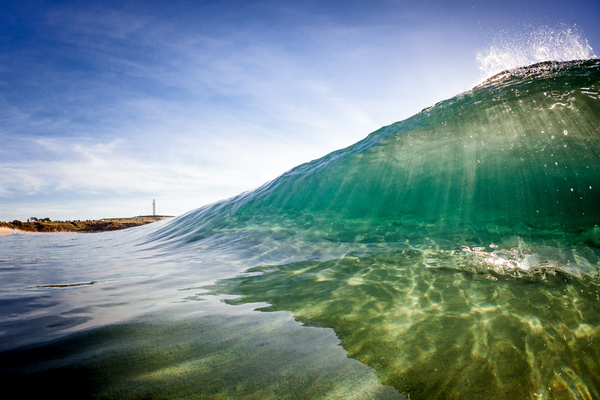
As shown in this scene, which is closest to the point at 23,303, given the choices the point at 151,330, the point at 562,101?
the point at 151,330

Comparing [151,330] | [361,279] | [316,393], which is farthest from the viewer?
[361,279]

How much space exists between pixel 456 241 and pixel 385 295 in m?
2.25

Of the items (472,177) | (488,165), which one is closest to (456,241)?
(472,177)

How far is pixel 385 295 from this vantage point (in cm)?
209

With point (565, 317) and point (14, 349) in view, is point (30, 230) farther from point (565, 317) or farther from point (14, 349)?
point (565, 317)

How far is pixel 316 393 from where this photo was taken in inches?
41.9

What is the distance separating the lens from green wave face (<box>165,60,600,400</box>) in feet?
4.46

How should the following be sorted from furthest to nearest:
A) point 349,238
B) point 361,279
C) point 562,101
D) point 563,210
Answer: point 562,101 < point 563,210 < point 349,238 < point 361,279

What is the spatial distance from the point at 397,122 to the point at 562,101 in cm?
336

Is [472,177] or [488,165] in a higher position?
[488,165]

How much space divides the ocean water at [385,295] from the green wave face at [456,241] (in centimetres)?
2

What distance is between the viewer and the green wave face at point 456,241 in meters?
1.36

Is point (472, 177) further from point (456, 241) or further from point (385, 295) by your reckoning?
point (385, 295)

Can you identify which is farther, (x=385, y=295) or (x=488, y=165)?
(x=488, y=165)
